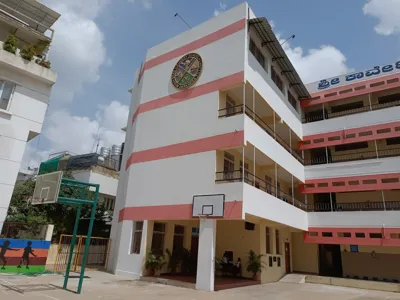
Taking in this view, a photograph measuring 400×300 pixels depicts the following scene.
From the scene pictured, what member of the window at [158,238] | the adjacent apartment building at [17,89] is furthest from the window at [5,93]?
the window at [158,238]

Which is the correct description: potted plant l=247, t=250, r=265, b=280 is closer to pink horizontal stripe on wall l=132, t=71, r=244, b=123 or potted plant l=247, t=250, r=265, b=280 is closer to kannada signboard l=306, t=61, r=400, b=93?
pink horizontal stripe on wall l=132, t=71, r=244, b=123

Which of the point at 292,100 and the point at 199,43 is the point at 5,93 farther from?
the point at 292,100

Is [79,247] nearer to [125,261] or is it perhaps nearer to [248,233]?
[125,261]

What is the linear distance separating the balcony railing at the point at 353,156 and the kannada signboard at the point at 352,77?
5.35m

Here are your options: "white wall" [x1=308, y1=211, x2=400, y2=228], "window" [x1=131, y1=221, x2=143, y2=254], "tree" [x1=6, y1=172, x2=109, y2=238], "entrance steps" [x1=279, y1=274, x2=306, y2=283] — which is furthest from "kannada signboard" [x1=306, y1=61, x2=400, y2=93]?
"tree" [x1=6, y1=172, x2=109, y2=238]

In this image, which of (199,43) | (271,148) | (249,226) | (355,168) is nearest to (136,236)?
(249,226)

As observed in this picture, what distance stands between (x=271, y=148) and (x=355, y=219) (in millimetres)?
7399

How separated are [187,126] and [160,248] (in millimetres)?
6989

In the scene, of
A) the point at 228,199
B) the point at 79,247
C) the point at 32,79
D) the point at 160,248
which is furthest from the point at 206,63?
the point at 79,247

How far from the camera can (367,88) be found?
21.7m

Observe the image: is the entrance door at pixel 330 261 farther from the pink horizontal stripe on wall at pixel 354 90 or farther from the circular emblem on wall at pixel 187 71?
the circular emblem on wall at pixel 187 71

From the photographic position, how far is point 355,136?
21062mm

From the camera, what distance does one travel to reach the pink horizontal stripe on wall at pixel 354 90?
2105cm

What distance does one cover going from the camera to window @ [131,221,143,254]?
16.9 m
